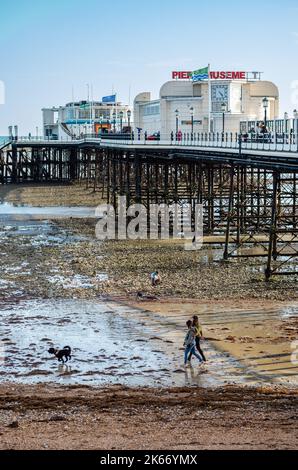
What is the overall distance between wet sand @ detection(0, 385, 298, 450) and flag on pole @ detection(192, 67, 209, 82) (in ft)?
116

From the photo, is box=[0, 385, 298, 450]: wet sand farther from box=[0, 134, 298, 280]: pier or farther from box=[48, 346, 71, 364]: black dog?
box=[0, 134, 298, 280]: pier

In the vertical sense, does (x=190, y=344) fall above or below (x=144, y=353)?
above

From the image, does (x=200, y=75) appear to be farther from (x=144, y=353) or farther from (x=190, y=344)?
(x=190, y=344)

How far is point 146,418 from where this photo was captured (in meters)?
13.6

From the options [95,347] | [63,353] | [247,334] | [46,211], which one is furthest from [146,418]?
[46,211]

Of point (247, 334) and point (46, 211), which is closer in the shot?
point (247, 334)

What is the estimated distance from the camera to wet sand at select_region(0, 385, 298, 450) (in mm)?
12367

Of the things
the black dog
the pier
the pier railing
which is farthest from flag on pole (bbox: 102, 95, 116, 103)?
the black dog

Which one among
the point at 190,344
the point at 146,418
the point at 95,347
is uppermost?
the point at 190,344

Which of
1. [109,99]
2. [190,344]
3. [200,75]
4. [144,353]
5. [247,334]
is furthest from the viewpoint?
[109,99]

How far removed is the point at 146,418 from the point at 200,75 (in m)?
38.1

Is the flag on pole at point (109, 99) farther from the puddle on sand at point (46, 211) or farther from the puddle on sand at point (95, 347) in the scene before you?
the puddle on sand at point (95, 347)

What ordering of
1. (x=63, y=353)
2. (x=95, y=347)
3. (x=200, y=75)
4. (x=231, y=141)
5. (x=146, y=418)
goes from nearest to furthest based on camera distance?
1. (x=146, y=418)
2. (x=63, y=353)
3. (x=95, y=347)
4. (x=231, y=141)
5. (x=200, y=75)

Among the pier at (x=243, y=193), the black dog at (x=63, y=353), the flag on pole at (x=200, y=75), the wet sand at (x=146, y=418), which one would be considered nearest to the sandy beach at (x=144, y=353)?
the wet sand at (x=146, y=418)
